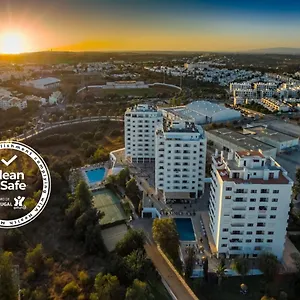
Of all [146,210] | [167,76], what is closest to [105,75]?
[167,76]

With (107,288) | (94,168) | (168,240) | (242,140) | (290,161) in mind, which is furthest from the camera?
(242,140)

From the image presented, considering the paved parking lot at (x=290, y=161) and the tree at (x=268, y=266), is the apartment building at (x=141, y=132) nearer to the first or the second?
the paved parking lot at (x=290, y=161)

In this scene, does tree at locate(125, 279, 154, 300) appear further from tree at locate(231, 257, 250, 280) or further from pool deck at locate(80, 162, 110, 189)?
pool deck at locate(80, 162, 110, 189)

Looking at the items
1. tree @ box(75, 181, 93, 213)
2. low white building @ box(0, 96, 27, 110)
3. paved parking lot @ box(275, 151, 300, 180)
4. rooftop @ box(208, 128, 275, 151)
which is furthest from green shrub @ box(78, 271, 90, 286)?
low white building @ box(0, 96, 27, 110)

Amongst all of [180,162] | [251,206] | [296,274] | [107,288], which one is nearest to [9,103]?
[180,162]

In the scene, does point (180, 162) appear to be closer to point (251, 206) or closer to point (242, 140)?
point (251, 206)

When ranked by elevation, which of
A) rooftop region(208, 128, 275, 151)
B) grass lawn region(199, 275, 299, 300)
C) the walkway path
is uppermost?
rooftop region(208, 128, 275, 151)

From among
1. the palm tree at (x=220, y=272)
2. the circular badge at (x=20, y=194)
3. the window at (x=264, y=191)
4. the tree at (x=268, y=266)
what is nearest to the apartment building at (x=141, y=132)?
the circular badge at (x=20, y=194)
